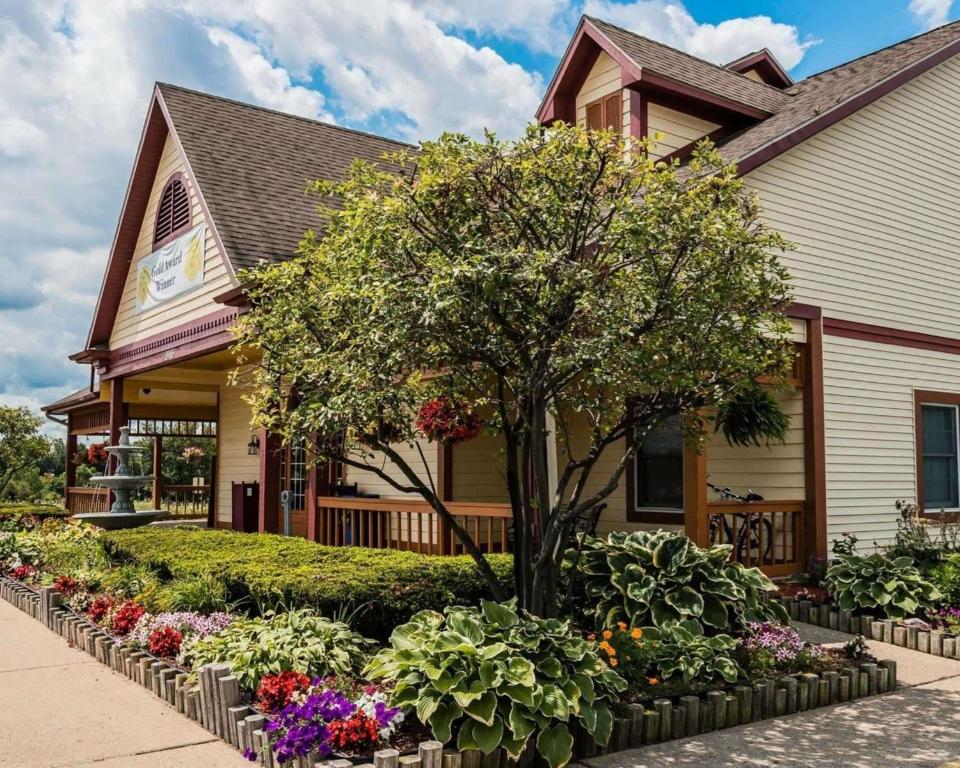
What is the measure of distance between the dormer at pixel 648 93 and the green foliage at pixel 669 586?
6246 mm

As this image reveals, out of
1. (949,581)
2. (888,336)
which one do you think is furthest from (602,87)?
(949,581)

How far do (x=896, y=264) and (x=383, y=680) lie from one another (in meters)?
9.49

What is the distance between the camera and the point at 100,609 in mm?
8625

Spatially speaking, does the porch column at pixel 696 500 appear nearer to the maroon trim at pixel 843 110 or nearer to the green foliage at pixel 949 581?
the green foliage at pixel 949 581

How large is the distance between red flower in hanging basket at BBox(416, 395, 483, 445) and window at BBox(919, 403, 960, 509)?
7420 mm

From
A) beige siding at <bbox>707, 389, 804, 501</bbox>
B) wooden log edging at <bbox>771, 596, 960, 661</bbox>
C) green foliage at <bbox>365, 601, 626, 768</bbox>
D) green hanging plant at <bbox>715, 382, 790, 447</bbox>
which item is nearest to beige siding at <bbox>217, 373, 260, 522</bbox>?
beige siding at <bbox>707, 389, 804, 501</bbox>

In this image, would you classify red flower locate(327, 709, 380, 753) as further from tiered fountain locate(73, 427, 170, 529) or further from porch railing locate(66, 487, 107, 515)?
porch railing locate(66, 487, 107, 515)

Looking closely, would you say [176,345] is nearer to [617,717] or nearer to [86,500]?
[86,500]

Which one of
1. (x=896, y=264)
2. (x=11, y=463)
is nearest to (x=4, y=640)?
(x=896, y=264)

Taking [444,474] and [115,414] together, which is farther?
[115,414]

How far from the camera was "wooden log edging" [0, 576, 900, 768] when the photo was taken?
15.9 ft

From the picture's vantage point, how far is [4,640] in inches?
346

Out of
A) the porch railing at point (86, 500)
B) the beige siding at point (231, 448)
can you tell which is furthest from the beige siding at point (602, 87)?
the porch railing at point (86, 500)

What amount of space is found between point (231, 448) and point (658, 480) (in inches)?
384
